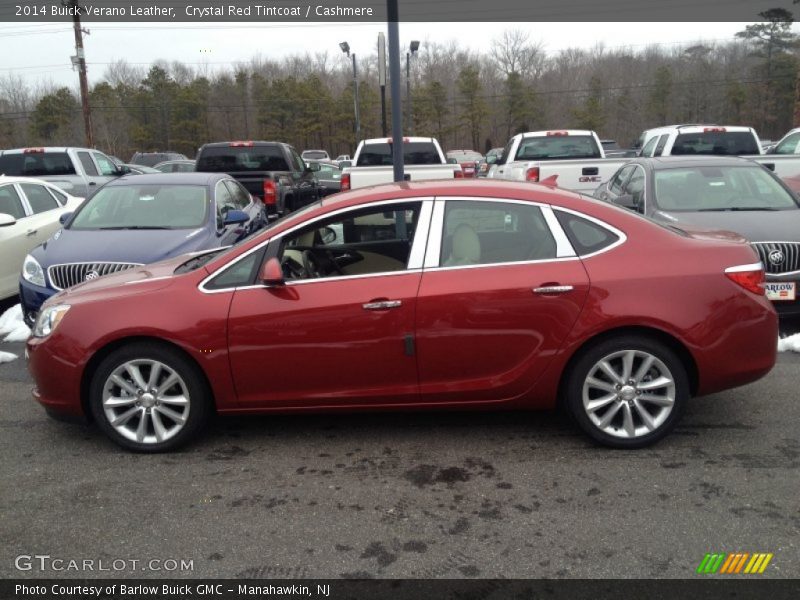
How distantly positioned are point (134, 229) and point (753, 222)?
635 cm

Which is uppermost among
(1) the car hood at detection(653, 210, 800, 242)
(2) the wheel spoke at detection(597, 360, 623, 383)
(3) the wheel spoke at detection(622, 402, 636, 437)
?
(1) the car hood at detection(653, 210, 800, 242)

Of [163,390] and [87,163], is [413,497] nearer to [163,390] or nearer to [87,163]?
[163,390]

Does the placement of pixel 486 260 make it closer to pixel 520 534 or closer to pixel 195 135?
pixel 520 534

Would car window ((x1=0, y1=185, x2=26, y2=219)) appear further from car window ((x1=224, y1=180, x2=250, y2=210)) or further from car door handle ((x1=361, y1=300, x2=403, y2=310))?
car door handle ((x1=361, y1=300, x2=403, y2=310))

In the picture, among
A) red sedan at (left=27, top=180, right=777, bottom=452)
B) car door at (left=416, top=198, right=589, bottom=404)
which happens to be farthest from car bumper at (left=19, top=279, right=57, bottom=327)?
car door at (left=416, top=198, right=589, bottom=404)

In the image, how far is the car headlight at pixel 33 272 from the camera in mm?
6590

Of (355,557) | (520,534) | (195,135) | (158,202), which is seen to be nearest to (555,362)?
(520,534)

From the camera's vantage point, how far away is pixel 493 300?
4039 mm

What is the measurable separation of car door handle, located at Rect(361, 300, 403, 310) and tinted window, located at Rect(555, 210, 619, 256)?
112cm

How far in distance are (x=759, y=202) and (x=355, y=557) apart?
6216 mm

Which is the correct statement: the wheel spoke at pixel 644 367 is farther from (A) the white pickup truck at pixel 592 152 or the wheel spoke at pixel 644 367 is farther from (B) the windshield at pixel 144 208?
(A) the white pickup truck at pixel 592 152

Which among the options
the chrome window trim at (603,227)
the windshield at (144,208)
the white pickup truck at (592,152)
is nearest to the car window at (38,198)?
the windshield at (144,208)

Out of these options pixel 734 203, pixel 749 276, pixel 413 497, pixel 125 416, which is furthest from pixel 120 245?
pixel 734 203

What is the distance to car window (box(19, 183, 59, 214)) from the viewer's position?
9344mm
